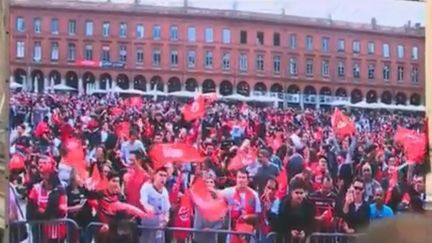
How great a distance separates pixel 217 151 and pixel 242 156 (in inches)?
5.7

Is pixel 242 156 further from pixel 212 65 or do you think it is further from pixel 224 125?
pixel 212 65

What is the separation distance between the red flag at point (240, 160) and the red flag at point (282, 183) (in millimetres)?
205

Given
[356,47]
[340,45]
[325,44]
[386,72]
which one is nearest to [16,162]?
[325,44]

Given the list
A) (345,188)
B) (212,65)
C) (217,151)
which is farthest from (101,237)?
(345,188)

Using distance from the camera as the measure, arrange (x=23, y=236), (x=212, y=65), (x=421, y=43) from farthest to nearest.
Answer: (x=421, y=43)
(x=212, y=65)
(x=23, y=236)

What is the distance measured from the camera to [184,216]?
15.2ft

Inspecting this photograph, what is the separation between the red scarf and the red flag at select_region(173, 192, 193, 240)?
0.25 metres

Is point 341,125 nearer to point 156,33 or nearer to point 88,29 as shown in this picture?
point 156,33

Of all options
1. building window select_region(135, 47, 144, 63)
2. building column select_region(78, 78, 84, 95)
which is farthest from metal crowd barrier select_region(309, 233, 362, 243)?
building column select_region(78, 78, 84, 95)

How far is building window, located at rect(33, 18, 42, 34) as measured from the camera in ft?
14.8

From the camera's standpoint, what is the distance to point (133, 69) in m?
4.67

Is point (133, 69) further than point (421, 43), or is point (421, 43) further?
point (421, 43)

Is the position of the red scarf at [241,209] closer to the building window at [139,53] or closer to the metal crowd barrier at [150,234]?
the metal crowd barrier at [150,234]

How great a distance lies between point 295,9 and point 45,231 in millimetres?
1909
